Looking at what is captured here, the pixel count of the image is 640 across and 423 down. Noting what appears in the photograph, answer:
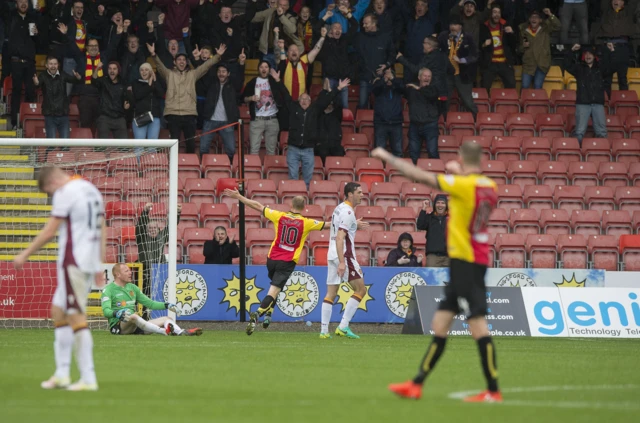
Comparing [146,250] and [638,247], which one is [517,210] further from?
[146,250]

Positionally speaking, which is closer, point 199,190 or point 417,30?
point 199,190

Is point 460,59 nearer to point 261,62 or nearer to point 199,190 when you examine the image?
point 261,62

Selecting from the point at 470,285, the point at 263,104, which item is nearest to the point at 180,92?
the point at 263,104

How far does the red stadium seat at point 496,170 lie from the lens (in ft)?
78.3

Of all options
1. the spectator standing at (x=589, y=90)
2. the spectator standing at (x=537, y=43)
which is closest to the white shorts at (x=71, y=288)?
the spectator standing at (x=589, y=90)

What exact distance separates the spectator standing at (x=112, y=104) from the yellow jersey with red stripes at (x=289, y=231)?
653 centimetres

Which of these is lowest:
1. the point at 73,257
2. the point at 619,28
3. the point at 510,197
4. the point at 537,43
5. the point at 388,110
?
the point at 73,257

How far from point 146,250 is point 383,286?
4573 mm

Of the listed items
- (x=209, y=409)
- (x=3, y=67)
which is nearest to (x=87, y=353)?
(x=209, y=409)

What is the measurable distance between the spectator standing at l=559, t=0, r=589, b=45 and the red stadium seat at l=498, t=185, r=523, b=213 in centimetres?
560

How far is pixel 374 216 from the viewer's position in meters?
22.3

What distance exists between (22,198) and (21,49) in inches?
162

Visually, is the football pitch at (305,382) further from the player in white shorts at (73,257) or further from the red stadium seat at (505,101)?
the red stadium seat at (505,101)

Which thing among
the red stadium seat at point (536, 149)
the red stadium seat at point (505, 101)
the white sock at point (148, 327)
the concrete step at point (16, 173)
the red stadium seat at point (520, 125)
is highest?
the red stadium seat at point (505, 101)
